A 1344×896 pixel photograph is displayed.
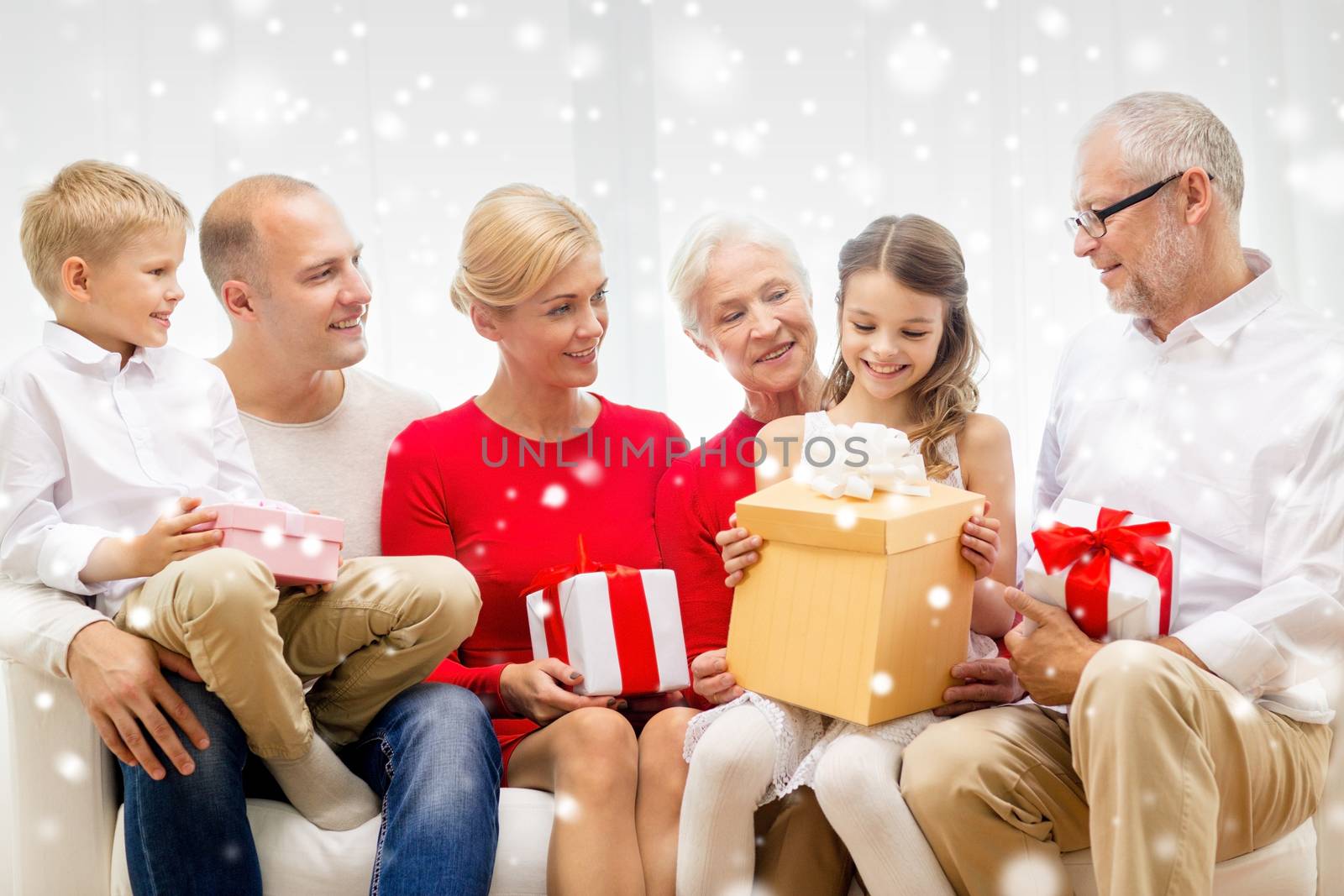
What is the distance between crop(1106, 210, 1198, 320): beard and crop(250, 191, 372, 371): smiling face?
4.78 feet

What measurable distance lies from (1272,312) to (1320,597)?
52 centimetres

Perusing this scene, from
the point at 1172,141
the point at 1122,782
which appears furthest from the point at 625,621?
the point at 1172,141

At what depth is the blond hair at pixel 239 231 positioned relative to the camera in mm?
2262

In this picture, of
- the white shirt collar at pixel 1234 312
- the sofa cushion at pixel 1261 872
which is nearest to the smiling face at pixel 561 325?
the white shirt collar at pixel 1234 312

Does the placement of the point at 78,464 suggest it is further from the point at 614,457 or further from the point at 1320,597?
the point at 1320,597

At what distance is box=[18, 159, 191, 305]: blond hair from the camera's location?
1933 mm

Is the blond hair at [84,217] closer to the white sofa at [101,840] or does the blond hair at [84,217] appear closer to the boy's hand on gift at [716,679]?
the white sofa at [101,840]

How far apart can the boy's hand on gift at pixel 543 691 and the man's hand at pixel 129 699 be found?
52cm

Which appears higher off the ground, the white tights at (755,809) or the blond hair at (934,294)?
the blond hair at (934,294)

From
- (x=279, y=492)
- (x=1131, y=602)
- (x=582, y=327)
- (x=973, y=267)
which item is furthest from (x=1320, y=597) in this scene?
(x=279, y=492)

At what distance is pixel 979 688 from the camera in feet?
6.10

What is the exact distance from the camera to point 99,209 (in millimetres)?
1936

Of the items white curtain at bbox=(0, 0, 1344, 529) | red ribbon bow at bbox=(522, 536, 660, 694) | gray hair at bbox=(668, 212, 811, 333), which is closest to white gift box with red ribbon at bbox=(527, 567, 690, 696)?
red ribbon bow at bbox=(522, 536, 660, 694)

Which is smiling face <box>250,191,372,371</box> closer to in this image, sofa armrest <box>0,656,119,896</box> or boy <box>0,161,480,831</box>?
boy <box>0,161,480,831</box>
